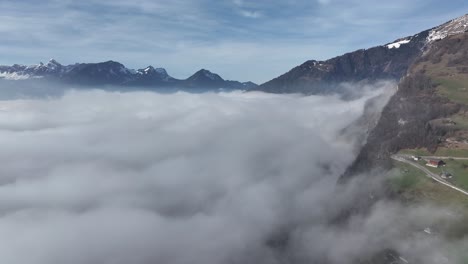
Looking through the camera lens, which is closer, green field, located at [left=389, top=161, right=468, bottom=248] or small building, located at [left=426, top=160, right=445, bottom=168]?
green field, located at [left=389, top=161, right=468, bottom=248]

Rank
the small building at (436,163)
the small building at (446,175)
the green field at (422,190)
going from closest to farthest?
the green field at (422,190)
the small building at (446,175)
the small building at (436,163)

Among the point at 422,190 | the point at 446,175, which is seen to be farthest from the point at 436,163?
the point at 422,190

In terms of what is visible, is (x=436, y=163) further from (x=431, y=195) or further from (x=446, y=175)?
(x=431, y=195)

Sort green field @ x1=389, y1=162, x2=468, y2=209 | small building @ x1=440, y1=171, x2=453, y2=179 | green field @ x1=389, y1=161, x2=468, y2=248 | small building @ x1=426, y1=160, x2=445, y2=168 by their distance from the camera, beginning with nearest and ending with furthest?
green field @ x1=389, y1=161, x2=468, y2=248 < green field @ x1=389, y1=162, x2=468, y2=209 < small building @ x1=440, y1=171, x2=453, y2=179 < small building @ x1=426, y1=160, x2=445, y2=168

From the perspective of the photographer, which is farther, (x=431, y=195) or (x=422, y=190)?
(x=422, y=190)

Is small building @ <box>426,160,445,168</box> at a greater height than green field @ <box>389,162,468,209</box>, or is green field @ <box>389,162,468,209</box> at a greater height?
small building @ <box>426,160,445,168</box>

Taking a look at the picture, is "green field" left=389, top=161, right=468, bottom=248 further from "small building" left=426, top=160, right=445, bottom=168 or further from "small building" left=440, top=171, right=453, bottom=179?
"small building" left=426, top=160, right=445, bottom=168

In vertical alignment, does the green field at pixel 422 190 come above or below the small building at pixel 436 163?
below

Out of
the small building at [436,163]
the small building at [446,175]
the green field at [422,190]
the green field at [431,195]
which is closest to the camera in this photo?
the green field at [431,195]

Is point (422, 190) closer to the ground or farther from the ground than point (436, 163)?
closer to the ground

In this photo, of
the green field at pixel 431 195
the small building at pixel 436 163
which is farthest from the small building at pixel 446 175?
the small building at pixel 436 163

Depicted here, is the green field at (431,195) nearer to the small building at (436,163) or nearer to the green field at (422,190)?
the green field at (422,190)

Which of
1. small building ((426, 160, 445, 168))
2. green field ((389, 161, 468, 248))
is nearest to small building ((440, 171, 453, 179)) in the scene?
green field ((389, 161, 468, 248))
